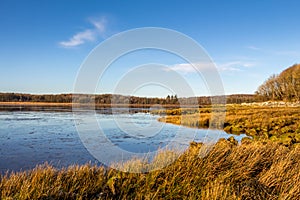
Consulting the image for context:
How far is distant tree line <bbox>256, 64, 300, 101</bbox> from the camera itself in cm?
5125

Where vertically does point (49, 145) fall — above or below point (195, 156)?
below

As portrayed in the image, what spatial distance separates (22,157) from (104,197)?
6.61 m

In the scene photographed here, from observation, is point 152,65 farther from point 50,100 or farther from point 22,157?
point 50,100

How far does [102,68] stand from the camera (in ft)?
18.1

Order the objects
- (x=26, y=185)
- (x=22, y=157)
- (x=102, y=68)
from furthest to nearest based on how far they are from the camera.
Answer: (x=22, y=157), (x=102, y=68), (x=26, y=185)

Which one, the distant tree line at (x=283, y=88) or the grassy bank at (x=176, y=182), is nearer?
the grassy bank at (x=176, y=182)

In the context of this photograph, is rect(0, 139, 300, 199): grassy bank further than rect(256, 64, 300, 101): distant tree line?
No

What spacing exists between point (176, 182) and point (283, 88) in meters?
62.2

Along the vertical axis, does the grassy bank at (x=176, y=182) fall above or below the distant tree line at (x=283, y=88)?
below

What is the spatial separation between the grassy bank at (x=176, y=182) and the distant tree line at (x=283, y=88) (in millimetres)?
52556

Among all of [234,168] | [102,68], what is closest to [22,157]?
[102,68]

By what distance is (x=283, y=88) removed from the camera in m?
58.1

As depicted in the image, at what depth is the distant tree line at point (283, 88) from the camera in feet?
168

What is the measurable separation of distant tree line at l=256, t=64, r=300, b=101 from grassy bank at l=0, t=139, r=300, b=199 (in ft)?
172
